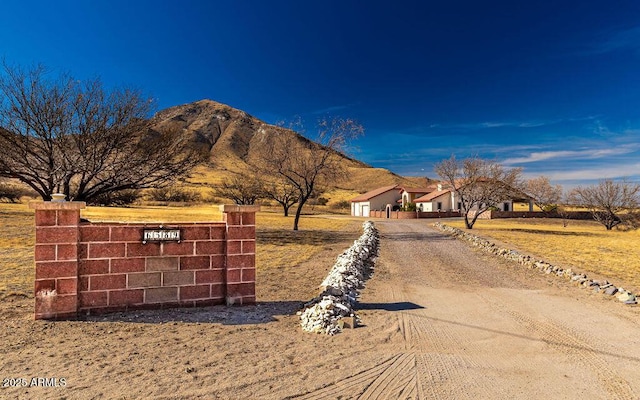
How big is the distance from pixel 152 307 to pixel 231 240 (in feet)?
5.80

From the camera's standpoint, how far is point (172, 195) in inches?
2702

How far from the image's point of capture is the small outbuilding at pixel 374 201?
219ft

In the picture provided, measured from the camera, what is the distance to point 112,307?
6.86m

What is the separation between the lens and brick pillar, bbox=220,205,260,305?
300 inches

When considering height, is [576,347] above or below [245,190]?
below

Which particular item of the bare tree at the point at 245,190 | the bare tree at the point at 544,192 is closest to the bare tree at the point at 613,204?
the bare tree at the point at 544,192

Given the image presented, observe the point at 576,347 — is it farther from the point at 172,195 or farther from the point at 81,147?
the point at 172,195

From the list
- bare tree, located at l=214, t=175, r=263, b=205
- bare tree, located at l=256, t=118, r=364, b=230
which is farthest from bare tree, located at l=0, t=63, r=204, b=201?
bare tree, located at l=214, t=175, r=263, b=205

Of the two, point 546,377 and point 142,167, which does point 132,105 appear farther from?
point 546,377

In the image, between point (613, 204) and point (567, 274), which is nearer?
point (567, 274)

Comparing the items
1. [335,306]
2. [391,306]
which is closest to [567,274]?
[391,306]

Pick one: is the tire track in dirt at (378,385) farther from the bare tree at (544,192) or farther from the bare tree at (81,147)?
the bare tree at (544,192)

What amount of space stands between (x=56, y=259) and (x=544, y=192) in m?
74.3

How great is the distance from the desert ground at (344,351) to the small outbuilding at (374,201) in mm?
57817
